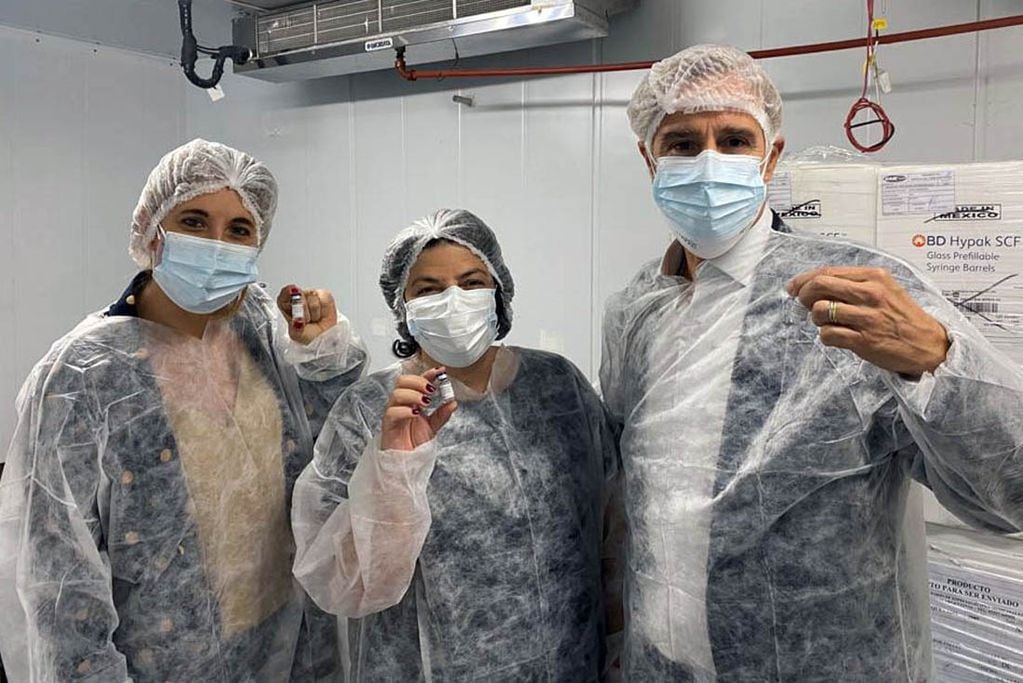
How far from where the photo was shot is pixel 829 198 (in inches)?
68.3

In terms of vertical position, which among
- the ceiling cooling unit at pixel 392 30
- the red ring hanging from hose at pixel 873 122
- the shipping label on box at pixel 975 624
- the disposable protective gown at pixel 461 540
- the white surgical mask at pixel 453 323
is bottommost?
the shipping label on box at pixel 975 624

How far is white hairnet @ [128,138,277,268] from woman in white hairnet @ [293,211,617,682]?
295 mm

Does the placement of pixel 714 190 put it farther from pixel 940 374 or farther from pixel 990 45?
pixel 990 45

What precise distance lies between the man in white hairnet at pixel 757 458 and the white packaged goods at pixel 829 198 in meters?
0.59

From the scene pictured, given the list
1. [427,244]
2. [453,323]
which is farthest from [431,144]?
[453,323]

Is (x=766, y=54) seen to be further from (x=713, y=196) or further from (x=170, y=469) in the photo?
(x=170, y=469)

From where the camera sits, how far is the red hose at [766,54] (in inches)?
68.6

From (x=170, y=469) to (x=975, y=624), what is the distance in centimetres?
163

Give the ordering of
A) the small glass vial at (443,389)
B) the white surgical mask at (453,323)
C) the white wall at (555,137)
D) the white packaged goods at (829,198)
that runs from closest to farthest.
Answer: the small glass vial at (443,389)
the white surgical mask at (453,323)
the white packaged goods at (829,198)
the white wall at (555,137)

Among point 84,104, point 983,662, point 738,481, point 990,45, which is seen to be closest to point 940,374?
point 738,481

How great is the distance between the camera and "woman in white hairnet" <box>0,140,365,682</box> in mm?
1221

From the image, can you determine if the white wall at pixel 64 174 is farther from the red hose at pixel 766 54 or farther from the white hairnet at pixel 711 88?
the white hairnet at pixel 711 88

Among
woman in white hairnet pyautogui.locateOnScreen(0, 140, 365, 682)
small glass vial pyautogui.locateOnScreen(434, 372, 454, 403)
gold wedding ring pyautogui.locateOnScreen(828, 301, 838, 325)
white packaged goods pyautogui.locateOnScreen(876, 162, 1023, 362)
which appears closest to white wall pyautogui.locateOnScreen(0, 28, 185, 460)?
woman in white hairnet pyautogui.locateOnScreen(0, 140, 365, 682)

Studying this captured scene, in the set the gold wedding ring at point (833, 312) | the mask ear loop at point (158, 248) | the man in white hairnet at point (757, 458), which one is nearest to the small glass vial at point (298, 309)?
the mask ear loop at point (158, 248)
